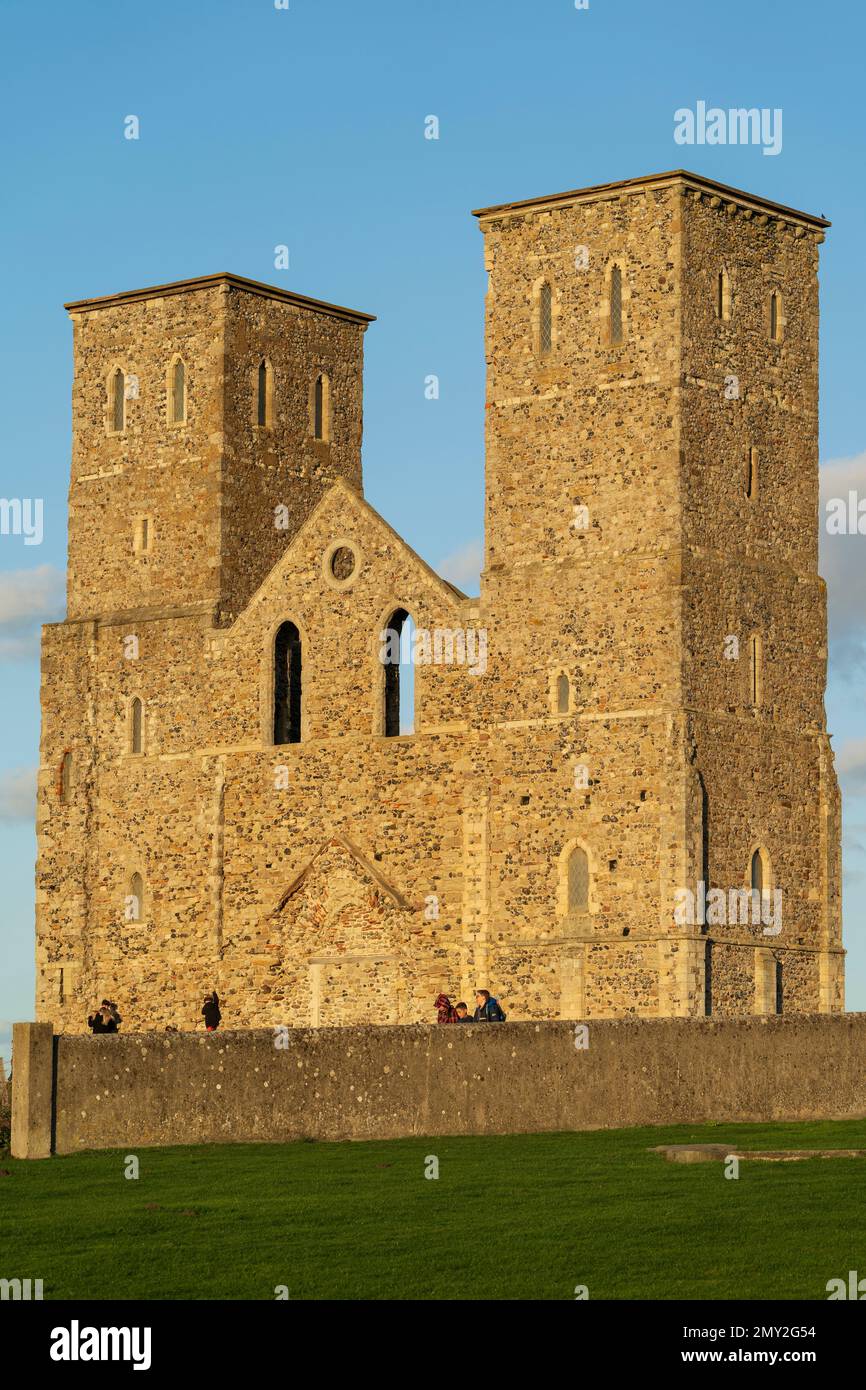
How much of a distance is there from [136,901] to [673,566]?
12.9m

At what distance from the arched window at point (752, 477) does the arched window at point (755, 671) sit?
240 cm

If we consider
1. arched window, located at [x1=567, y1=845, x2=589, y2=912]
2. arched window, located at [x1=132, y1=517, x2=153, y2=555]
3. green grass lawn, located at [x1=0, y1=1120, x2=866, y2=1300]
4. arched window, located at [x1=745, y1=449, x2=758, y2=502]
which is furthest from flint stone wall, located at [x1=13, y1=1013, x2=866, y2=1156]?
arched window, located at [x1=132, y1=517, x2=153, y2=555]

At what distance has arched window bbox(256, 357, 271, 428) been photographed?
53.2m

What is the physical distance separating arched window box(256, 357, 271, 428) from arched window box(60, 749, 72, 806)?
733 cm

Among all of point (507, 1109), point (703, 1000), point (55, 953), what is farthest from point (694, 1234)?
point (55, 953)

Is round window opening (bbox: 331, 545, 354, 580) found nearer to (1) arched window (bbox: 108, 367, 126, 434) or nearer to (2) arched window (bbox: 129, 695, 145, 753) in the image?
(2) arched window (bbox: 129, 695, 145, 753)

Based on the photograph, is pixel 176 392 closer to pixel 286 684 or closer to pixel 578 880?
pixel 286 684

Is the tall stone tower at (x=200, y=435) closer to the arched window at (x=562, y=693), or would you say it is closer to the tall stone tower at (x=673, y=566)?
the tall stone tower at (x=673, y=566)

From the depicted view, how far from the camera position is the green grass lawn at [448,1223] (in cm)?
1922

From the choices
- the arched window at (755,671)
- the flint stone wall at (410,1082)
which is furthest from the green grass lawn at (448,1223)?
the arched window at (755,671)

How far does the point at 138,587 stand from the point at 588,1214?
32.4 m

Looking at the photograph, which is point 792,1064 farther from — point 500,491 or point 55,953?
point 55,953

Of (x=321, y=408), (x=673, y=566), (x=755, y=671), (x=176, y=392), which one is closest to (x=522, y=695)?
(x=673, y=566)
